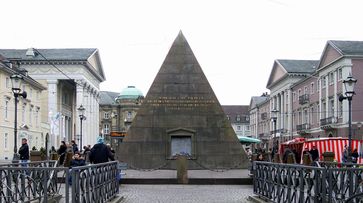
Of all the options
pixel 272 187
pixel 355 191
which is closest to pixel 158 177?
pixel 272 187

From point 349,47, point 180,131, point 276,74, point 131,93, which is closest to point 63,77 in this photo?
point 276,74

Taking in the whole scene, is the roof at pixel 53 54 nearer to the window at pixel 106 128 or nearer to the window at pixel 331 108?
the window at pixel 331 108

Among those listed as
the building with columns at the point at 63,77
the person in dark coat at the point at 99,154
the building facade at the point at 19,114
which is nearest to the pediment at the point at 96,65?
the building with columns at the point at 63,77

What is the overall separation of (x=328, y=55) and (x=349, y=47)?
4725 millimetres

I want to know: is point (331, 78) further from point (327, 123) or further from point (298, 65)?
point (298, 65)

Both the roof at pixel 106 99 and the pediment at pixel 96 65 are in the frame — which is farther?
the roof at pixel 106 99

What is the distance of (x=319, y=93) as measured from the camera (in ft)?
229

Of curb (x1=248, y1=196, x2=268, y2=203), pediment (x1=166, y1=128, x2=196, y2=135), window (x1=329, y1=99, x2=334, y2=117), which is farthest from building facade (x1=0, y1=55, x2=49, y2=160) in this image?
curb (x1=248, y1=196, x2=268, y2=203)

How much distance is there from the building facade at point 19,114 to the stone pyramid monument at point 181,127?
23795 mm

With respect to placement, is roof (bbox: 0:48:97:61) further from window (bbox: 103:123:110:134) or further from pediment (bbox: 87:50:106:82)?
window (bbox: 103:123:110:134)

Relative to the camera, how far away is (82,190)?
10.2m

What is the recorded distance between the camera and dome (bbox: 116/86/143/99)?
5005 inches

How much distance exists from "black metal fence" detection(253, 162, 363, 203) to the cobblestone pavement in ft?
9.77

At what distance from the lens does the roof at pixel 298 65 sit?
86.9m
